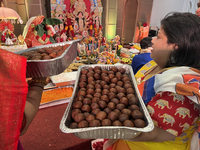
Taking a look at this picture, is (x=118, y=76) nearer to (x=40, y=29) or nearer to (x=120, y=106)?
(x=120, y=106)

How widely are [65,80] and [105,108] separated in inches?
64.0

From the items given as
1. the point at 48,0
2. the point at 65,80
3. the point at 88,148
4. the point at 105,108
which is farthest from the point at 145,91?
the point at 48,0

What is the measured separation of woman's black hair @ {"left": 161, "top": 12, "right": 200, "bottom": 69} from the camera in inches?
32.6

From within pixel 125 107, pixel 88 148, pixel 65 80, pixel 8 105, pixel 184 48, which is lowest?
pixel 88 148

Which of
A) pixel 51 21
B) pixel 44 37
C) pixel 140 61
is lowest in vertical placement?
pixel 140 61

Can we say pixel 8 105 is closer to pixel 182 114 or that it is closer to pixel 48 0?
pixel 182 114

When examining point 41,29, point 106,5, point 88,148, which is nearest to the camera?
point 88,148

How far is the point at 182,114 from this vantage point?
73 cm

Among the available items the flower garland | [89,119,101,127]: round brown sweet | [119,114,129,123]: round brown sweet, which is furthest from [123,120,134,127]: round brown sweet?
the flower garland

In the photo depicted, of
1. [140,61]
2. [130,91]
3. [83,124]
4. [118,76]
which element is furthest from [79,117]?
[140,61]

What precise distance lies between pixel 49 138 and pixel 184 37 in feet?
5.37

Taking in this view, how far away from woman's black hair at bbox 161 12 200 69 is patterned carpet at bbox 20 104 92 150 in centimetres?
133

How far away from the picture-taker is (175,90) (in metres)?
0.71

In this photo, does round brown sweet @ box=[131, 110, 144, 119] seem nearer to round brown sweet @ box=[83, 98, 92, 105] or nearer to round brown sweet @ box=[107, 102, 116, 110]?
round brown sweet @ box=[107, 102, 116, 110]
